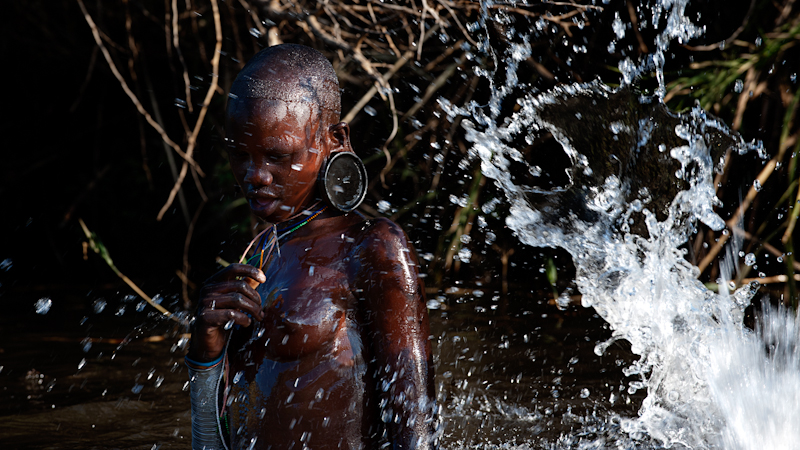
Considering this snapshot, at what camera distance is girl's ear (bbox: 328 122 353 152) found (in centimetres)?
168

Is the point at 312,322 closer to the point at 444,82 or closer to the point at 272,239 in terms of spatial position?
the point at 272,239

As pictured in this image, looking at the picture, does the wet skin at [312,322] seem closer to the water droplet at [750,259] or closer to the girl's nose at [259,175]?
the girl's nose at [259,175]

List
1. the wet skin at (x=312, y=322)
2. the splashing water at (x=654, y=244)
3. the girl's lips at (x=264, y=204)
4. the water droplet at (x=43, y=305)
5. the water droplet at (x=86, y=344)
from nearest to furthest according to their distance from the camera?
1. the wet skin at (x=312, y=322)
2. the girl's lips at (x=264, y=204)
3. the splashing water at (x=654, y=244)
4. the water droplet at (x=86, y=344)
5. the water droplet at (x=43, y=305)

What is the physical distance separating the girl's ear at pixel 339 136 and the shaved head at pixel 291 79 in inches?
0.9

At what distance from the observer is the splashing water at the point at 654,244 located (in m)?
2.55

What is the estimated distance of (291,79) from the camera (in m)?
1.60

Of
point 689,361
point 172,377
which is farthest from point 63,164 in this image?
point 689,361

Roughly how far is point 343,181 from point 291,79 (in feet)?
0.81

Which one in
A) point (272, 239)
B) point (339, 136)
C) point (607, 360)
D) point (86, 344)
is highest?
point (339, 136)

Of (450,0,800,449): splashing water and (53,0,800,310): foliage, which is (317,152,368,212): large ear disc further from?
(53,0,800,310): foliage

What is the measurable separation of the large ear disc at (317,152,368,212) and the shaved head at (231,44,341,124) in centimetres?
12

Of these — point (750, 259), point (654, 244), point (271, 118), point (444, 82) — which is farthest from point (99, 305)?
point (750, 259)

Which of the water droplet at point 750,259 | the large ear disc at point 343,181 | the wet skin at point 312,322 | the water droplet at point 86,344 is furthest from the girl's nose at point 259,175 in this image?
the water droplet at point 750,259

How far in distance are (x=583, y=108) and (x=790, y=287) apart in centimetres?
126
